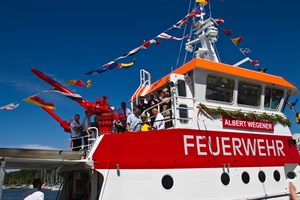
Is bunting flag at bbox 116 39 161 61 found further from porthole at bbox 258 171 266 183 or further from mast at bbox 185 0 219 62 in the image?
porthole at bbox 258 171 266 183

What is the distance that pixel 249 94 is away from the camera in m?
10.9

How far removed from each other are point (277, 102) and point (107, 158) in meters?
7.05

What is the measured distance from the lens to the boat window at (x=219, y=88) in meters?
9.95

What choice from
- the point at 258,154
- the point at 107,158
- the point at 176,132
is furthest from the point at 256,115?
the point at 107,158

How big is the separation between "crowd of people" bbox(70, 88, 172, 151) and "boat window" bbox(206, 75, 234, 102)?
1.40m

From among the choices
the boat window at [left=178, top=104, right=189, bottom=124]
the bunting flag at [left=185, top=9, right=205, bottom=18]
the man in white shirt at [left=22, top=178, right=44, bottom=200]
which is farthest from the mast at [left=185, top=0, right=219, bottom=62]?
the man in white shirt at [left=22, top=178, right=44, bottom=200]

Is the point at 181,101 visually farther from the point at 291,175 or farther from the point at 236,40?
the point at 236,40

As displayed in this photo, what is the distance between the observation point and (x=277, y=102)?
11.7 metres

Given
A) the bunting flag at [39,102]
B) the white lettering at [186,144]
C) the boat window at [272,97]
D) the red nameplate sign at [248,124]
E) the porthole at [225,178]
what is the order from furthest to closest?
the boat window at [272,97] < the red nameplate sign at [248,124] < the bunting flag at [39,102] < the porthole at [225,178] < the white lettering at [186,144]

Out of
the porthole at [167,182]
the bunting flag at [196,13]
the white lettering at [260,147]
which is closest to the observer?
the porthole at [167,182]

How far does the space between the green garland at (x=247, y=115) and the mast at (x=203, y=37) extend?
2.67 m

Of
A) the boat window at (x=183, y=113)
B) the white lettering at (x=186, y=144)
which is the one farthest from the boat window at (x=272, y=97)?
the white lettering at (x=186, y=144)

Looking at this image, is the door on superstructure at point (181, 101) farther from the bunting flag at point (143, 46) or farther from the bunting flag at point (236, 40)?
the bunting flag at point (236, 40)

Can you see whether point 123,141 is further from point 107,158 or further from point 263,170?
point 263,170
